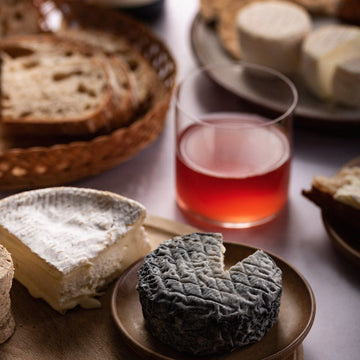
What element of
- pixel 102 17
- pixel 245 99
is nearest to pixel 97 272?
pixel 245 99

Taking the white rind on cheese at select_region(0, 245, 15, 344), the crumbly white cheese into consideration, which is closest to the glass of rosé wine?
the crumbly white cheese

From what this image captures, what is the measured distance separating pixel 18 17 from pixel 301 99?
0.98 meters

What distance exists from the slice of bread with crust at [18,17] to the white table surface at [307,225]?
0.59 metres

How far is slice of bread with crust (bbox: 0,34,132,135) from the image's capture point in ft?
5.49

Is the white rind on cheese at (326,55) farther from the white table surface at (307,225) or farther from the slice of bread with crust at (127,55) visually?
the slice of bread with crust at (127,55)

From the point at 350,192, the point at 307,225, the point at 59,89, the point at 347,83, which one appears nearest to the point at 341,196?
the point at 350,192

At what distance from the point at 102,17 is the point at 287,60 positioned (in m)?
0.67

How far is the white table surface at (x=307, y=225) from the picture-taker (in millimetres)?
1259

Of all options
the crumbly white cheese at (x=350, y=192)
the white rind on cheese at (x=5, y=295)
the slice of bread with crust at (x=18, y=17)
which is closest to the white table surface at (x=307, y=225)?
the crumbly white cheese at (x=350, y=192)

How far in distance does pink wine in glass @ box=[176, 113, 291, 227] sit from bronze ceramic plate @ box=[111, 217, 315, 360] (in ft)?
0.53

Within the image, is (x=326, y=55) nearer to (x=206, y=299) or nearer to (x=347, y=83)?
(x=347, y=83)

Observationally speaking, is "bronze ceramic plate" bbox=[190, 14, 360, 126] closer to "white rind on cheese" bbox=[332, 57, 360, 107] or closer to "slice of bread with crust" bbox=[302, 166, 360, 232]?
"white rind on cheese" bbox=[332, 57, 360, 107]

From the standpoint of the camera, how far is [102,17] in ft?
7.06

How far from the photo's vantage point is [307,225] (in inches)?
60.6
